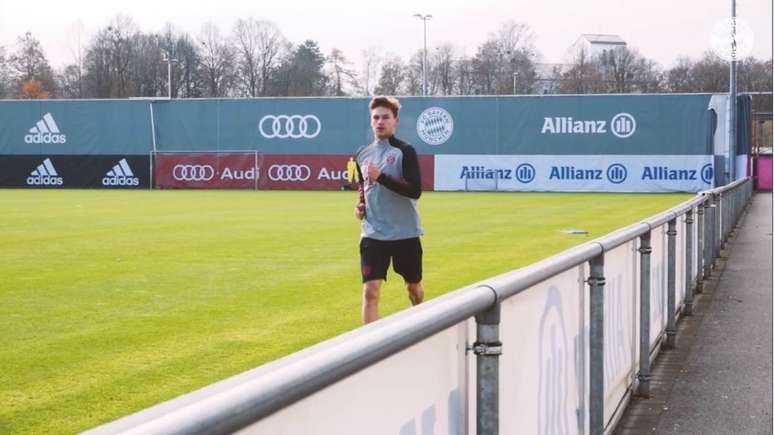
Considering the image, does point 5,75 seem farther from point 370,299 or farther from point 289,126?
point 370,299

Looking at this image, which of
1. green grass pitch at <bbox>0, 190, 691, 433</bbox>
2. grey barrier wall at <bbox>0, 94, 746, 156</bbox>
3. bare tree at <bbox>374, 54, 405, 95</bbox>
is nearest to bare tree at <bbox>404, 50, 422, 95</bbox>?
bare tree at <bbox>374, 54, 405, 95</bbox>

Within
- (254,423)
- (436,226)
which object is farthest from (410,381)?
(436,226)

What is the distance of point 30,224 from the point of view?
75.3 feet

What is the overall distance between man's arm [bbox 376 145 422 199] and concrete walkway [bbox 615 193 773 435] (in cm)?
213

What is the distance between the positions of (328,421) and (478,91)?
111043 millimetres

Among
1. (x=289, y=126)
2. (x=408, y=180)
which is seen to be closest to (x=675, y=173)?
(x=289, y=126)

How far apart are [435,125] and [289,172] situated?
6621mm

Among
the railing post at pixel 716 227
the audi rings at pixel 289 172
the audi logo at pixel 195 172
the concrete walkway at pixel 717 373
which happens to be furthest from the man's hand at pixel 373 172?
the audi logo at pixel 195 172

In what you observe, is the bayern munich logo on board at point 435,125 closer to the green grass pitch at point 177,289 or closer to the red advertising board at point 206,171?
the red advertising board at point 206,171

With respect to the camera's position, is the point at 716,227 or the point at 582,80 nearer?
the point at 716,227

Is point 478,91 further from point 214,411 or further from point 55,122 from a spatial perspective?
point 214,411

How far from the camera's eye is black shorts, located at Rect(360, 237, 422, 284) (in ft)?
26.6

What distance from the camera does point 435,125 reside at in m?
45.9

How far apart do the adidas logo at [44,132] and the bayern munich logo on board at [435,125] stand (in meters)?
16.6
